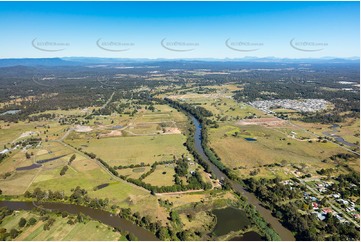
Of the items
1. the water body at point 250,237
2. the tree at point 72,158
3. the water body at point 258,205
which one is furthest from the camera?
the tree at point 72,158

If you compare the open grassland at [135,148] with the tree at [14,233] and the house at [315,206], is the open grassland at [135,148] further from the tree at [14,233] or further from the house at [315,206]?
the house at [315,206]

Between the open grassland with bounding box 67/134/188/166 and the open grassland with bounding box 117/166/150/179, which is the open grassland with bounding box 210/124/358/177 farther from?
the open grassland with bounding box 117/166/150/179

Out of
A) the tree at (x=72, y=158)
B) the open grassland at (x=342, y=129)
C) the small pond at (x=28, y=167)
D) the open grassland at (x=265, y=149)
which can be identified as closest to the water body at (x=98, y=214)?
the small pond at (x=28, y=167)

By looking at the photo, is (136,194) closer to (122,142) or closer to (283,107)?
(122,142)

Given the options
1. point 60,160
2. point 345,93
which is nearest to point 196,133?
point 60,160

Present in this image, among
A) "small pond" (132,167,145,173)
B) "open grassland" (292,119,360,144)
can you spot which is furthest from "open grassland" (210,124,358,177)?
"small pond" (132,167,145,173)

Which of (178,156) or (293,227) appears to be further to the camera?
(178,156)
